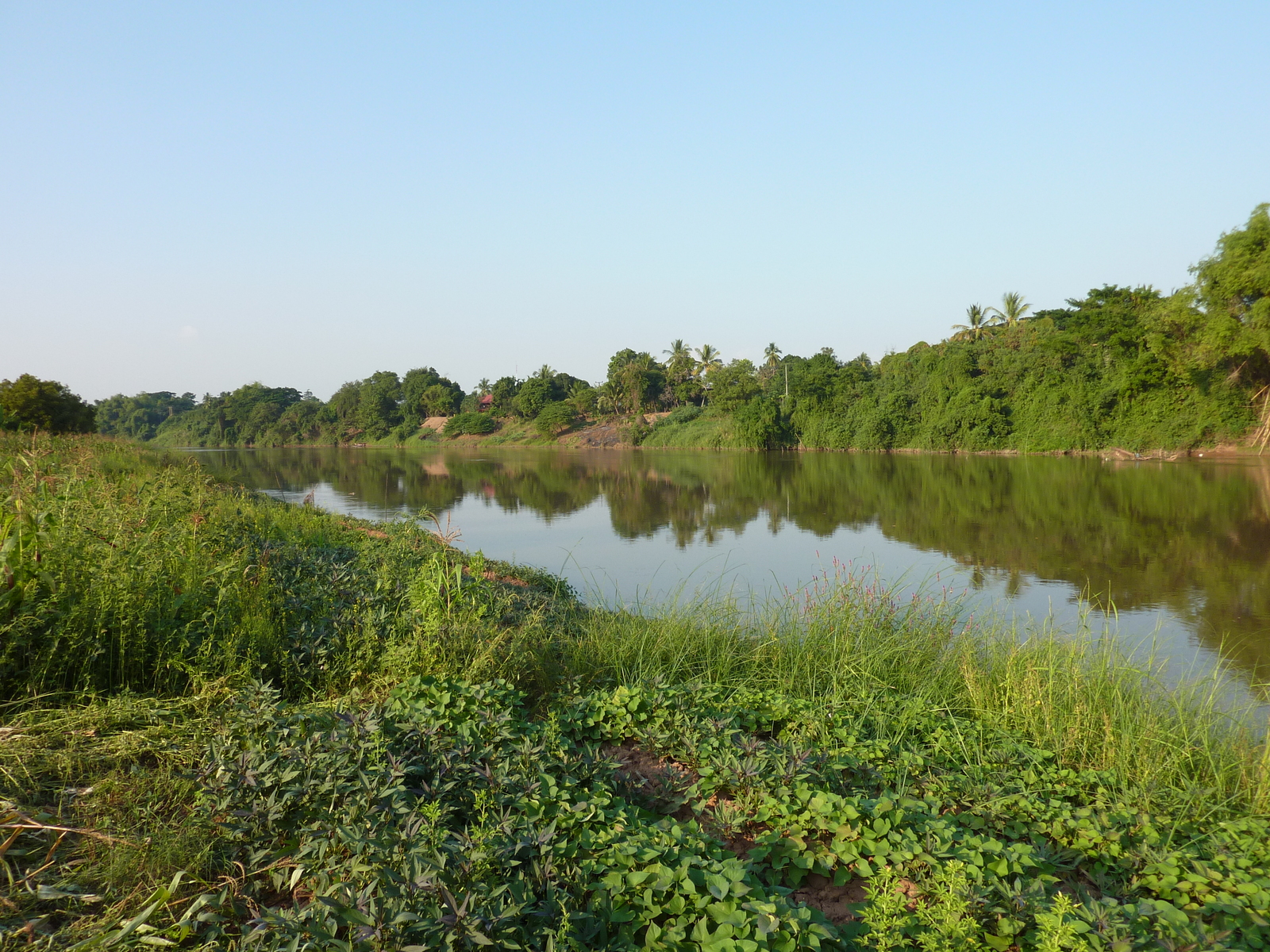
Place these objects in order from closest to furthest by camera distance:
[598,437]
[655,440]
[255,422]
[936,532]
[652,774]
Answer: [652,774] → [936,532] → [655,440] → [598,437] → [255,422]

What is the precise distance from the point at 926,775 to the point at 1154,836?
83 cm

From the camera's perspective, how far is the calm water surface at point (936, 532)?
889 cm

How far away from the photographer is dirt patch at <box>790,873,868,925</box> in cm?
235

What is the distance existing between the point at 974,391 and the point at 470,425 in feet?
162

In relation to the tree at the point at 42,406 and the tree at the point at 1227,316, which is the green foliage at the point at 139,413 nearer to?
the tree at the point at 42,406

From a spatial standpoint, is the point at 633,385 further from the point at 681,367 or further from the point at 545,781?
the point at 545,781

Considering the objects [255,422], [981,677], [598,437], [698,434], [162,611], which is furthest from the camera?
[255,422]

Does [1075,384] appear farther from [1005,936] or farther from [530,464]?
[1005,936]

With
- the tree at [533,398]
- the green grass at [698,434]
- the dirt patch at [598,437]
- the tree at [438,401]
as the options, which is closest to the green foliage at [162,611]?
the green grass at [698,434]

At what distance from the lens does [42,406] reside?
22062 millimetres

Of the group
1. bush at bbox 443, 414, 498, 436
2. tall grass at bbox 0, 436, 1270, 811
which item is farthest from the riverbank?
tall grass at bbox 0, 436, 1270, 811

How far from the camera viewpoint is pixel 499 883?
6.73ft

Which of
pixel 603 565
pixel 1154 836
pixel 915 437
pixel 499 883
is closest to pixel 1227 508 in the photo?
pixel 603 565

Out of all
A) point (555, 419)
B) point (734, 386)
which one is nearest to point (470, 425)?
point (555, 419)
